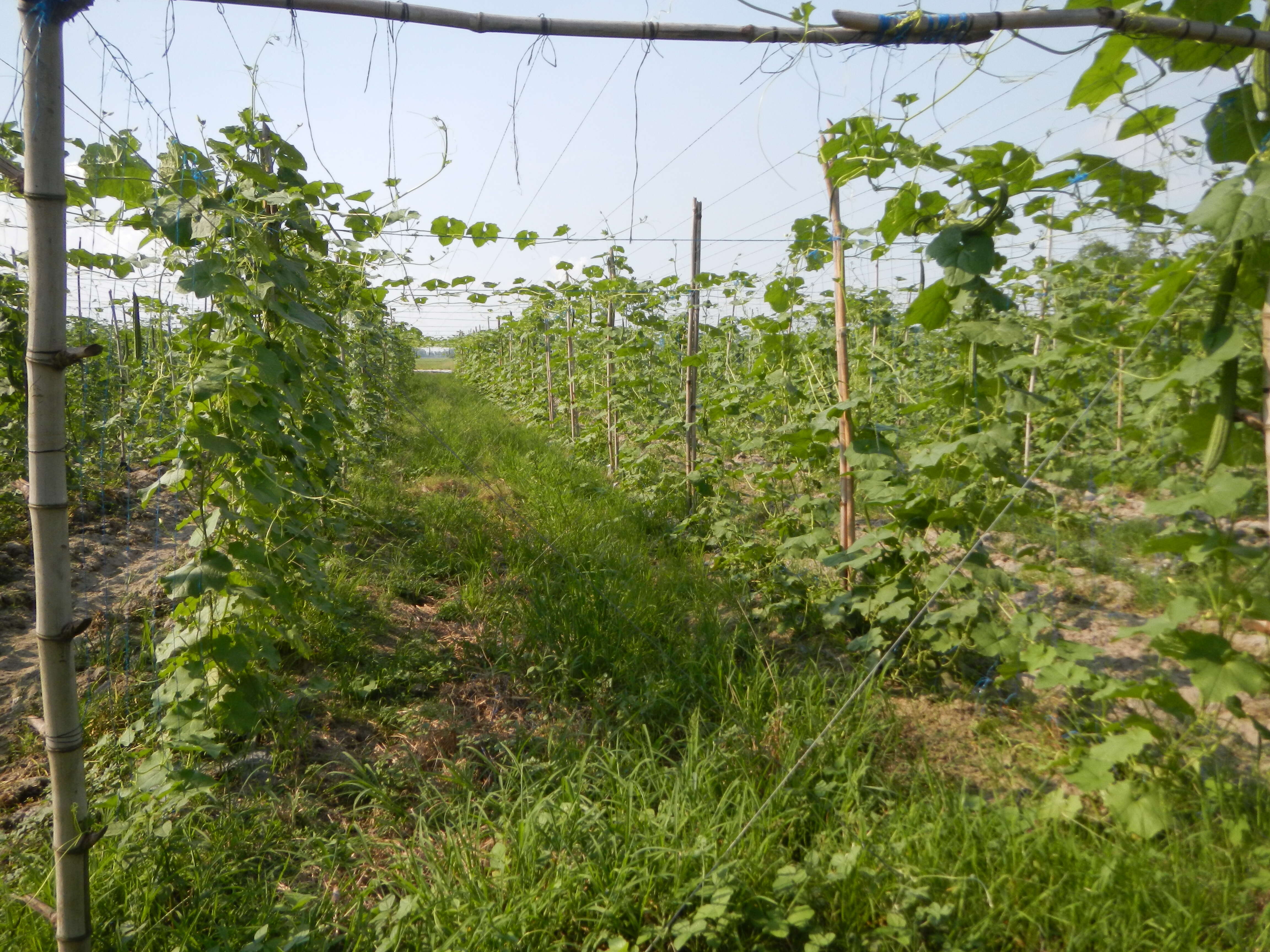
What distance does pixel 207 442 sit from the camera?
189 cm

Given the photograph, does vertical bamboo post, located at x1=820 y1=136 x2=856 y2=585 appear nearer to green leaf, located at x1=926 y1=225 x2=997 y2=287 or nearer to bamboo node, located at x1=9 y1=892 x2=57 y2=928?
green leaf, located at x1=926 y1=225 x2=997 y2=287

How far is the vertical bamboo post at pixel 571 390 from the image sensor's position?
26.1 feet

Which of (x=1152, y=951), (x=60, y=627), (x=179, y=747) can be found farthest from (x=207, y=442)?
(x=1152, y=951)

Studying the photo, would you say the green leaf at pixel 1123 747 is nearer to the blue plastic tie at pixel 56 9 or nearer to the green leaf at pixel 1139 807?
the green leaf at pixel 1139 807

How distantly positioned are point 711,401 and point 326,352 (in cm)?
207

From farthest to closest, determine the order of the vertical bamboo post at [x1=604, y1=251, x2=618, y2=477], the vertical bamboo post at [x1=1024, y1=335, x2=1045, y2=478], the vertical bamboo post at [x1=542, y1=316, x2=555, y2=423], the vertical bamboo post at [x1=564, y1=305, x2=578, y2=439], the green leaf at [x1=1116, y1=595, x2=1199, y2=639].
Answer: the vertical bamboo post at [x1=542, y1=316, x2=555, y2=423]
the vertical bamboo post at [x1=564, y1=305, x2=578, y2=439]
the vertical bamboo post at [x1=604, y1=251, x2=618, y2=477]
the vertical bamboo post at [x1=1024, y1=335, x2=1045, y2=478]
the green leaf at [x1=1116, y1=595, x2=1199, y2=639]

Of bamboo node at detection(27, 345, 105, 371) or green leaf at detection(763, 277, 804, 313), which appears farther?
green leaf at detection(763, 277, 804, 313)

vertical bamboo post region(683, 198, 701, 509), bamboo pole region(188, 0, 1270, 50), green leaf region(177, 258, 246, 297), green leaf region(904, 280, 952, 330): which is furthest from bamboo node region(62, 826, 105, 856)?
vertical bamboo post region(683, 198, 701, 509)

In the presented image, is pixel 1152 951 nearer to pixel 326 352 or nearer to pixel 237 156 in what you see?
pixel 237 156

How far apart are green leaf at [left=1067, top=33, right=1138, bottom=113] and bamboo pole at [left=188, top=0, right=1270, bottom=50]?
0.15m

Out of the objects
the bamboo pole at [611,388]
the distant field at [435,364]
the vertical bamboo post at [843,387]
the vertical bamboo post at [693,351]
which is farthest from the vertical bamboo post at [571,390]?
the distant field at [435,364]

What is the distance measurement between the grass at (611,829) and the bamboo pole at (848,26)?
174 centimetres

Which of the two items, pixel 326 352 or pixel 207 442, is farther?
pixel 326 352

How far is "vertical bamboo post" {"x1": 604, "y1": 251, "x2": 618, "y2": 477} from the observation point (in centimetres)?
634
